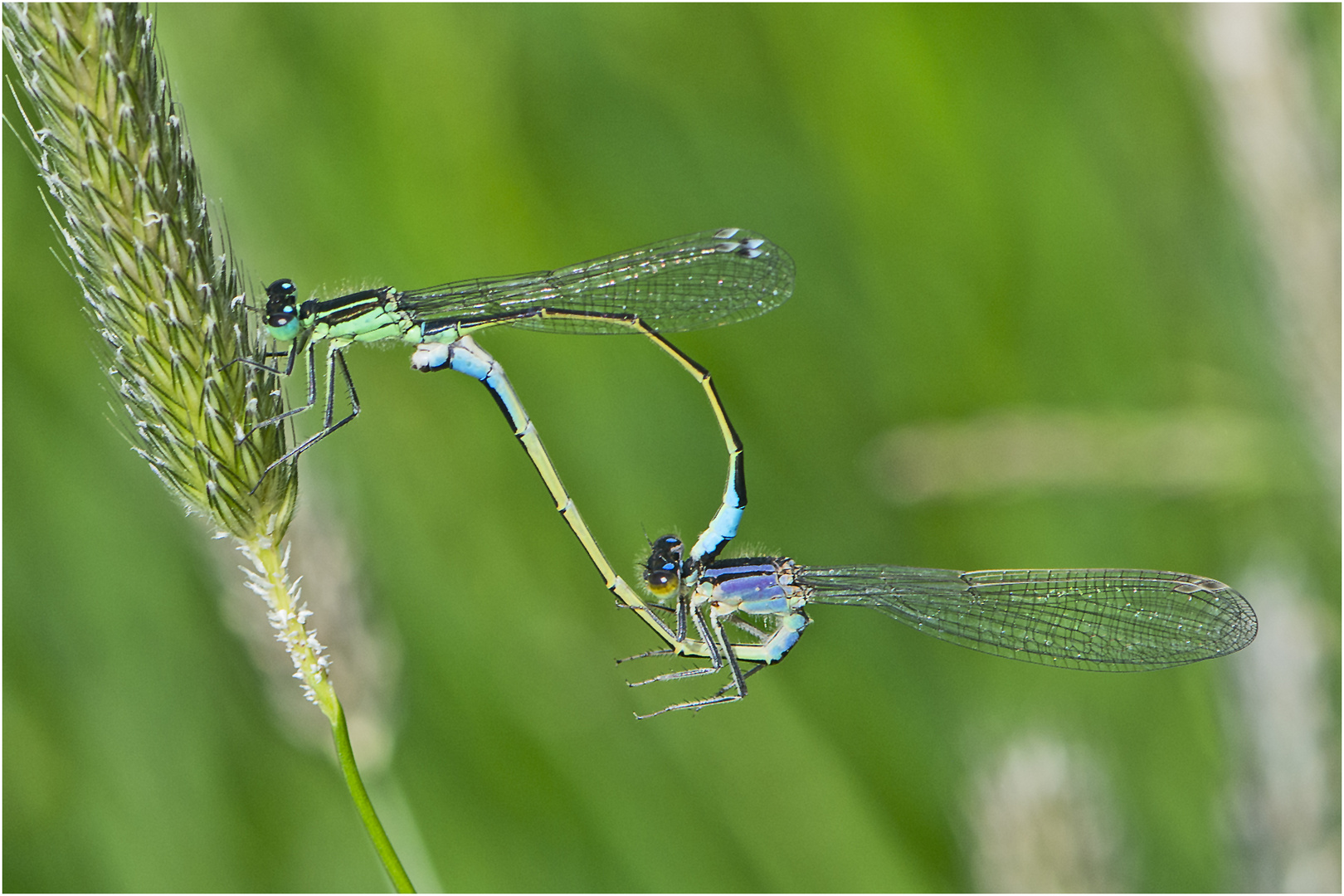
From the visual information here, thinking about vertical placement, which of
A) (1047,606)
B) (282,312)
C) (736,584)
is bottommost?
(1047,606)

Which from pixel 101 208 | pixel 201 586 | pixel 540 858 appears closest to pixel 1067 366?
pixel 540 858

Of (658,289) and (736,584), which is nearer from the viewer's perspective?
(736,584)

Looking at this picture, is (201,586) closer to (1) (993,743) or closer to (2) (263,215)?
(2) (263,215)

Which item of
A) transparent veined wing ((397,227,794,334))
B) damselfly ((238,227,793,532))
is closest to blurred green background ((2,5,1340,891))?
damselfly ((238,227,793,532))

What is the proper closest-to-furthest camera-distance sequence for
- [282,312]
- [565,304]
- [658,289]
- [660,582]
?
[282,312] → [660,582] → [565,304] → [658,289]

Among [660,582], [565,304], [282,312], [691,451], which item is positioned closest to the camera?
[282,312]

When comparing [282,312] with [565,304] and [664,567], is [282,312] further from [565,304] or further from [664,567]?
[664,567]

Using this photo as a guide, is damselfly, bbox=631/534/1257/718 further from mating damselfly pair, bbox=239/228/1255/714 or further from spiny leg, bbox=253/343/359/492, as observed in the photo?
spiny leg, bbox=253/343/359/492

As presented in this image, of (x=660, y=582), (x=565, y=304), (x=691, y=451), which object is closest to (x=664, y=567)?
(x=660, y=582)
